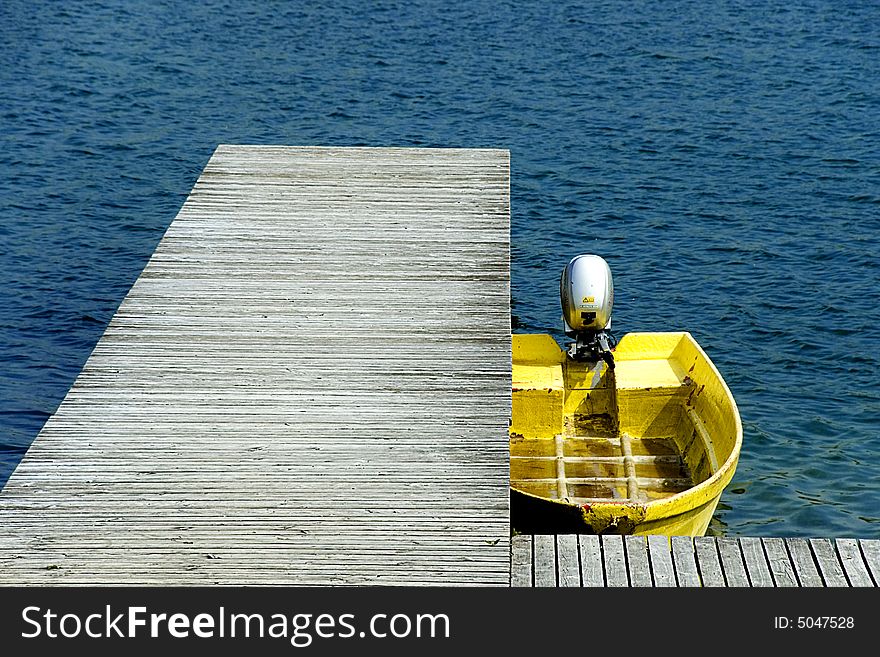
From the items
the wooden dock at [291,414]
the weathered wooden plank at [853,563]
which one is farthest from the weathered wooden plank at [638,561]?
the weathered wooden plank at [853,563]

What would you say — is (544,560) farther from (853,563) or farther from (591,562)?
(853,563)

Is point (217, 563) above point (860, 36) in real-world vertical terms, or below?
above

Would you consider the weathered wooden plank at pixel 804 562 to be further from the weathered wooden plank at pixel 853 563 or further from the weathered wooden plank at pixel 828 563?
A: the weathered wooden plank at pixel 853 563

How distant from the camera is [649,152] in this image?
21.9m

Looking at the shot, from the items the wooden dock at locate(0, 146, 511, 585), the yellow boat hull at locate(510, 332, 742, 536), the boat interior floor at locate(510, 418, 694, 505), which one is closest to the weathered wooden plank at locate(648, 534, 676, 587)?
the wooden dock at locate(0, 146, 511, 585)

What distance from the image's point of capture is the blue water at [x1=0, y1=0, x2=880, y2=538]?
582 inches

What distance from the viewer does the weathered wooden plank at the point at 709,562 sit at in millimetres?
8508

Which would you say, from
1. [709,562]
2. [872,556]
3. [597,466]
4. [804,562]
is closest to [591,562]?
[709,562]

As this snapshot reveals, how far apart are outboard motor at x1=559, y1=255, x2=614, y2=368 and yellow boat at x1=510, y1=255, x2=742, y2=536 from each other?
11 cm

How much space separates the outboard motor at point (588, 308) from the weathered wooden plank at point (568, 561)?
3960 millimetres

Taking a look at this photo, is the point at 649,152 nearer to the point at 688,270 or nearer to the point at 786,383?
the point at 688,270

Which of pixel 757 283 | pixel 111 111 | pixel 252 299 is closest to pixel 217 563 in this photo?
pixel 252 299
